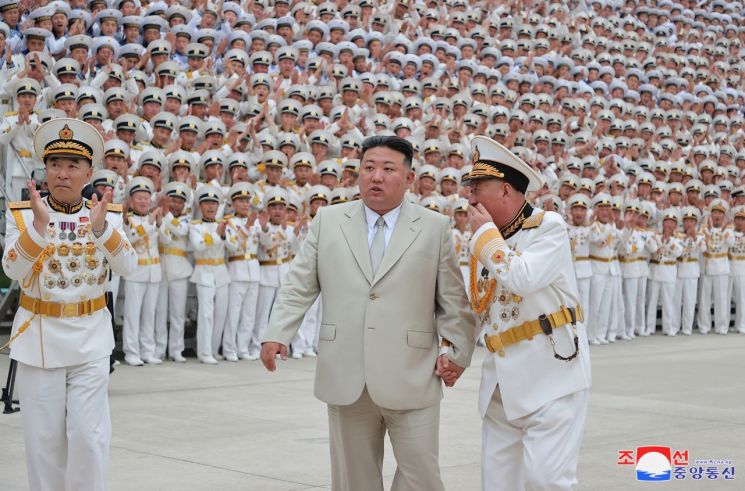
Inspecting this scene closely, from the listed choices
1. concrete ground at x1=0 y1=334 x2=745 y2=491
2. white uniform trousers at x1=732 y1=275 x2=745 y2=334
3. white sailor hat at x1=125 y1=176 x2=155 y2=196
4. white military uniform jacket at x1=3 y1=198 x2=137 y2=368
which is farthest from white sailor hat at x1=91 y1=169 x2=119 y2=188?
white uniform trousers at x1=732 y1=275 x2=745 y2=334

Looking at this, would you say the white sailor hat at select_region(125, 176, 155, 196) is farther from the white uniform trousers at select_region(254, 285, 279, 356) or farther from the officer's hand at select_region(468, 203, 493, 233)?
the officer's hand at select_region(468, 203, 493, 233)

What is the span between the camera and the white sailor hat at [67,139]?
4688mm

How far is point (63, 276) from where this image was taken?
185 inches

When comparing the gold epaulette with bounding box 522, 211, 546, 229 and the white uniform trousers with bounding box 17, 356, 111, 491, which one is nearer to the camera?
the gold epaulette with bounding box 522, 211, 546, 229

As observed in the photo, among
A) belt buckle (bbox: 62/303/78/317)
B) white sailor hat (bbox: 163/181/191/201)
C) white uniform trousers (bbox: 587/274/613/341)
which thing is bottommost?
white uniform trousers (bbox: 587/274/613/341)

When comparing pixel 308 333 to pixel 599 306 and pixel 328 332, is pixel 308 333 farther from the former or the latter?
pixel 328 332

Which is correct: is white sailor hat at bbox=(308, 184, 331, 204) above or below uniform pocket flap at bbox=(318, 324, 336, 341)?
above

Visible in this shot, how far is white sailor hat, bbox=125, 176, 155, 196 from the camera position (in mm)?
11062

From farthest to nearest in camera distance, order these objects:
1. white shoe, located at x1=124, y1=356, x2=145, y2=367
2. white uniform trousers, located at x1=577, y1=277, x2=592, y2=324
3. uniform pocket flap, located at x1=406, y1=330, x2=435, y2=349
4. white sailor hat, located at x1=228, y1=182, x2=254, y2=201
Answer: white uniform trousers, located at x1=577, y1=277, x2=592, y2=324
white sailor hat, located at x1=228, y1=182, x2=254, y2=201
white shoe, located at x1=124, y1=356, x2=145, y2=367
uniform pocket flap, located at x1=406, y1=330, x2=435, y2=349

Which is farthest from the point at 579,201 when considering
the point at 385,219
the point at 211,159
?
the point at 385,219

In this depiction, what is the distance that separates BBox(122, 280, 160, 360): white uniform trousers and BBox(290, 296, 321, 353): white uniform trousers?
1938mm

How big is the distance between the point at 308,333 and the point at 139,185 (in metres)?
3.08

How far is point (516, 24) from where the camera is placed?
22.0m

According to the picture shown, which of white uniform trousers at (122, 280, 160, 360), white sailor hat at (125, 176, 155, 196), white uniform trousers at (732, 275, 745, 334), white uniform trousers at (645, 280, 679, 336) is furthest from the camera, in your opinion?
white uniform trousers at (732, 275, 745, 334)
